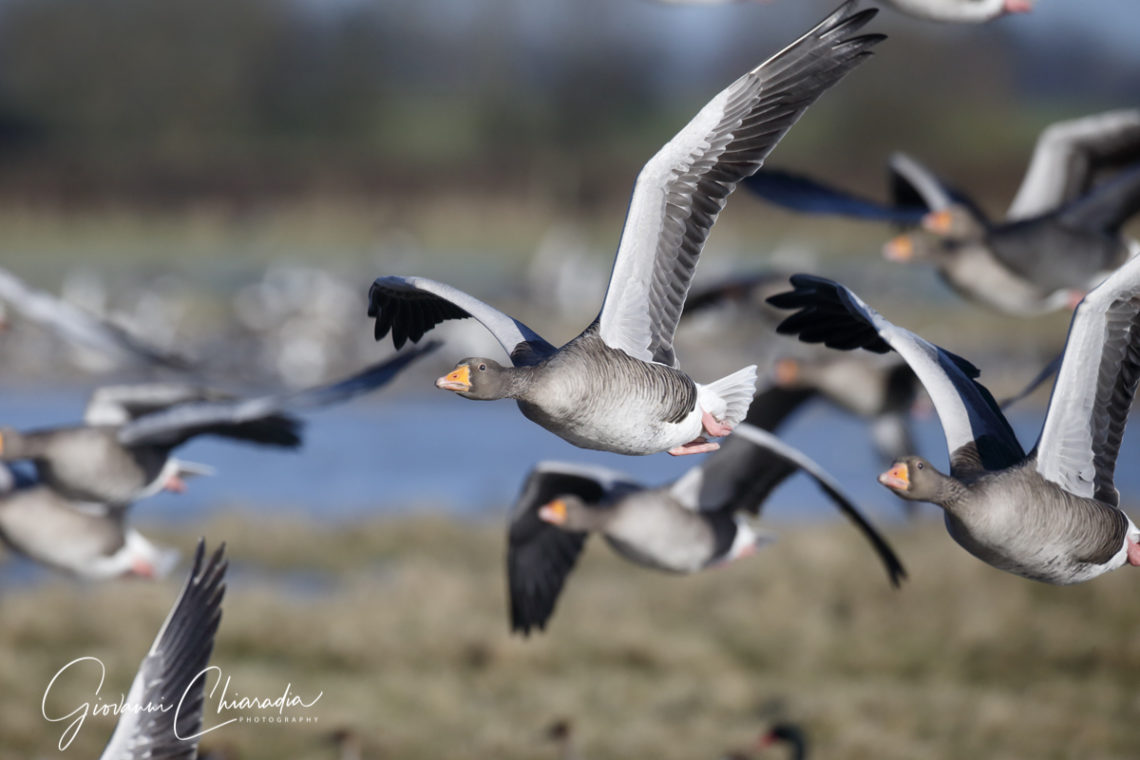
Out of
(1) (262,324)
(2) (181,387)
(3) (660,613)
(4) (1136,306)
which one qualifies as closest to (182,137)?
(1) (262,324)

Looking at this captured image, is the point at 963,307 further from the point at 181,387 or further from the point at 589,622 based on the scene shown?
the point at 181,387

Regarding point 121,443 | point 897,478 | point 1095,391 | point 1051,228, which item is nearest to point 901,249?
point 1051,228

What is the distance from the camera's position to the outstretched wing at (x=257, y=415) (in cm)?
602

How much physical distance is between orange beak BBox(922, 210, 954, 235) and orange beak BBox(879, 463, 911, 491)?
3782 mm

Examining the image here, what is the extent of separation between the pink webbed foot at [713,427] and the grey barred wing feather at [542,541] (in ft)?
6.57

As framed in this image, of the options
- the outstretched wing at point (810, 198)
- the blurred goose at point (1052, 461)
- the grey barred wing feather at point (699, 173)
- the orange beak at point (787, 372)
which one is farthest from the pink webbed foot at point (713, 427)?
the orange beak at point (787, 372)

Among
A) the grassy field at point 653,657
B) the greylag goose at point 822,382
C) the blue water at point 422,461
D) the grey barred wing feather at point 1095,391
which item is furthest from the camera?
the blue water at point 422,461

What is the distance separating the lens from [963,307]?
84.4 feet

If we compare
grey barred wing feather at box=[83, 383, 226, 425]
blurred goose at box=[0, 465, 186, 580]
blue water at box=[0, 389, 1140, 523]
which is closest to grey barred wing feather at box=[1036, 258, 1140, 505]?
grey barred wing feather at box=[83, 383, 226, 425]

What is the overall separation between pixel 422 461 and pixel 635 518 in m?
11.8

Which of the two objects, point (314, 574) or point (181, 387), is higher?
point (181, 387)

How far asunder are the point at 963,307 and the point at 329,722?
18863 mm

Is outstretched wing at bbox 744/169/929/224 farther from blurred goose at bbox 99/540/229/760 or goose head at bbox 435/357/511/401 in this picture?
blurred goose at bbox 99/540/229/760

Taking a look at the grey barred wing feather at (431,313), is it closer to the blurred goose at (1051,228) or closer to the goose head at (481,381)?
the goose head at (481,381)
